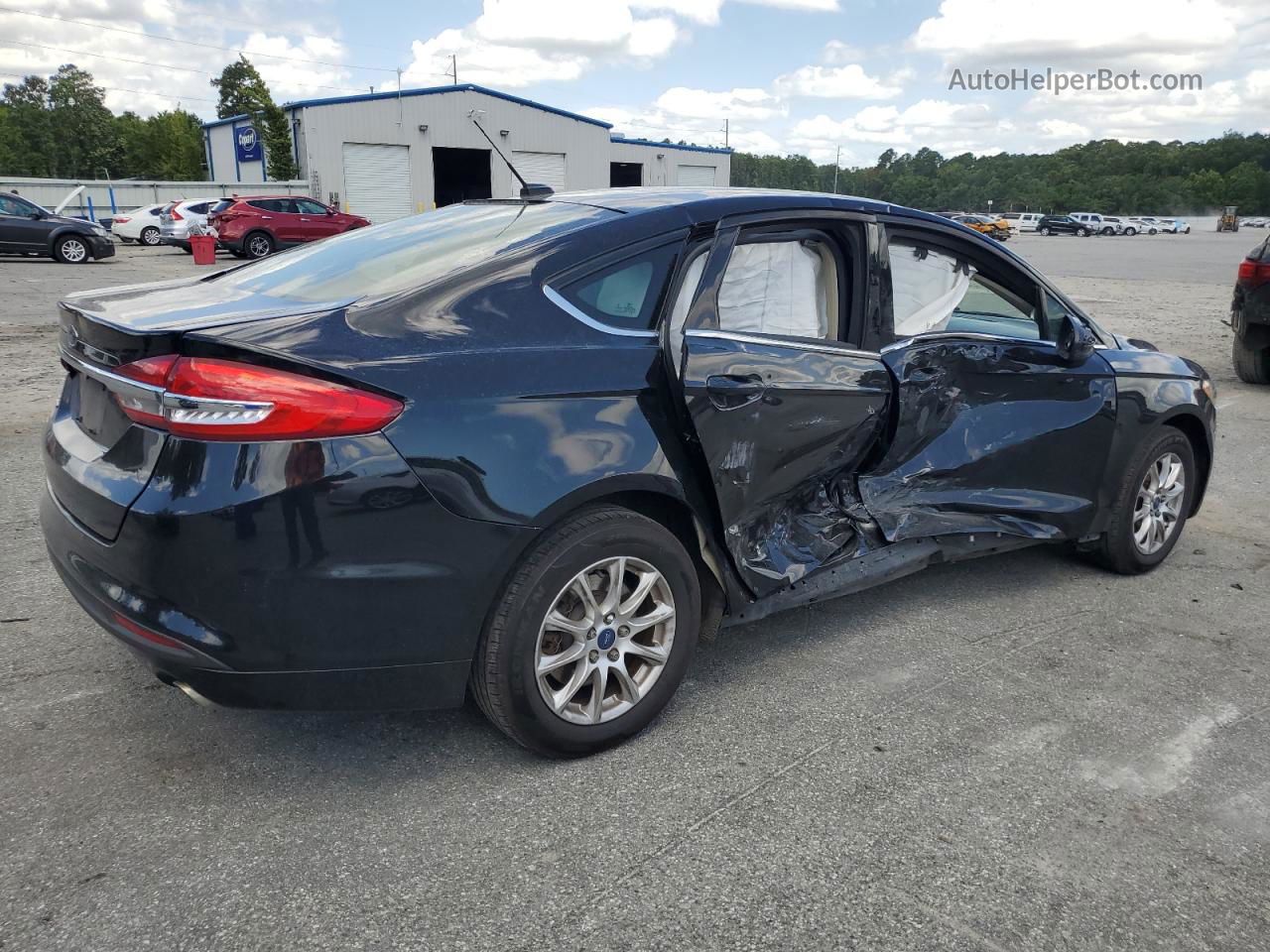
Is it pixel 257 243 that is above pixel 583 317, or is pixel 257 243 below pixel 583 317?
below

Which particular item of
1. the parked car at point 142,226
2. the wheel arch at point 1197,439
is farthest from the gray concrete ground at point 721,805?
the parked car at point 142,226

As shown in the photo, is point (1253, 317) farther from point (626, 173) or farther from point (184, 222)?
point (626, 173)

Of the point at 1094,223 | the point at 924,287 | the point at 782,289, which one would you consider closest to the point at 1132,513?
the point at 924,287

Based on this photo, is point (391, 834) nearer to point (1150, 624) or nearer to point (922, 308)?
point (922, 308)

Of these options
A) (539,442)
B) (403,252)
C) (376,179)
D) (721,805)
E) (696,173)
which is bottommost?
(721,805)

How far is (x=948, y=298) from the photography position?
3850mm

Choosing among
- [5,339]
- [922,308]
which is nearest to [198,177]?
[5,339]

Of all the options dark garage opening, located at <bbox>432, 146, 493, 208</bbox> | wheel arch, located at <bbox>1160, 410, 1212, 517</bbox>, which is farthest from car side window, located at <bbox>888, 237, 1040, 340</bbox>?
dark garage opening, located at <bbox>432, 146, 493, 208</bbox>

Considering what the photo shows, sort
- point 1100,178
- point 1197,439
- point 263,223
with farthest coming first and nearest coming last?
point 1100,178
point 263,223
point 1197,439

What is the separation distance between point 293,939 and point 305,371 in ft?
4.15

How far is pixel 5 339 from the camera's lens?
10.6m

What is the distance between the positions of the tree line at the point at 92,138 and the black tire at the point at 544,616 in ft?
327

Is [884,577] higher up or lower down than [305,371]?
lower down

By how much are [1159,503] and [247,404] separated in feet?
13.3
